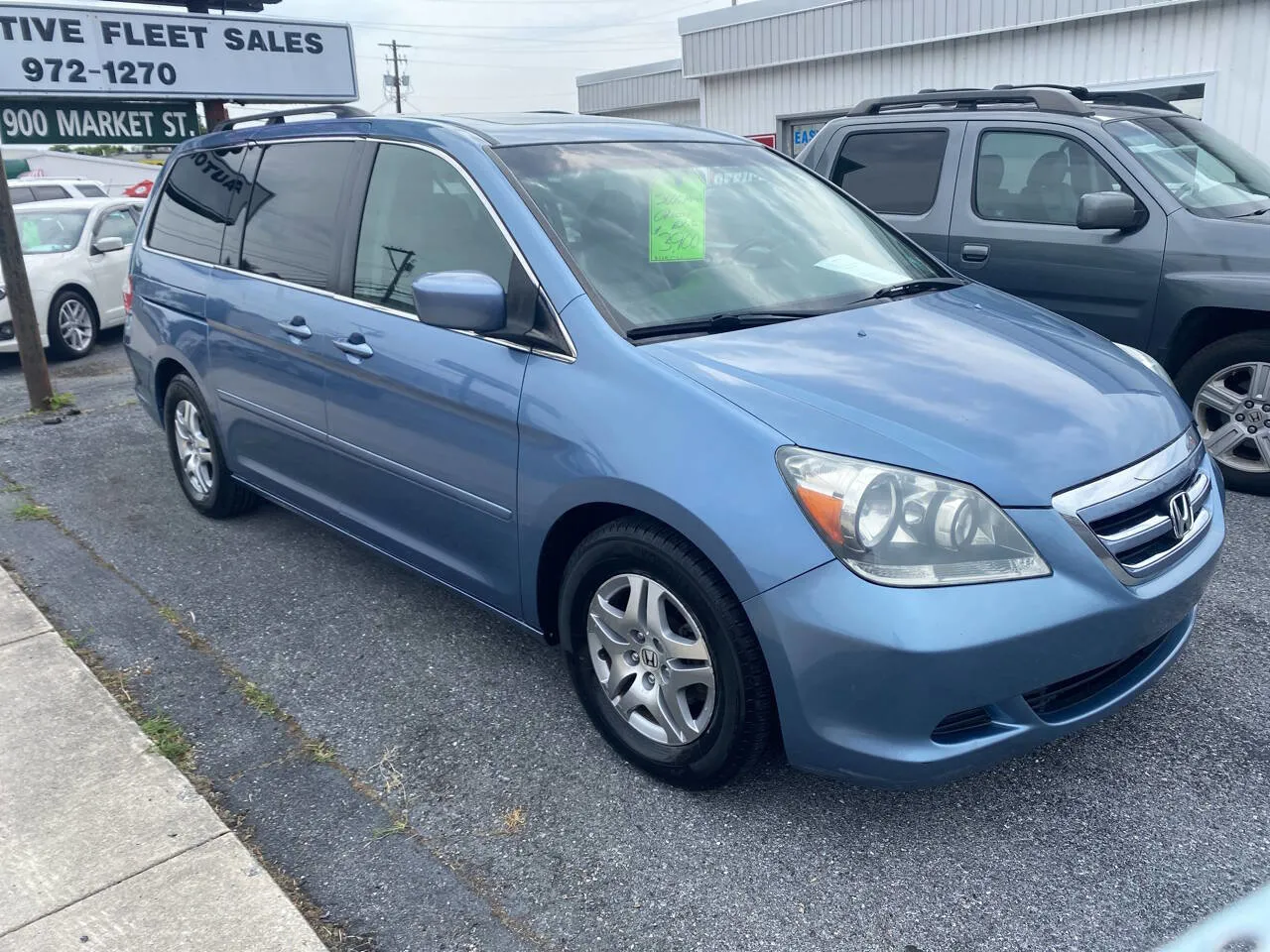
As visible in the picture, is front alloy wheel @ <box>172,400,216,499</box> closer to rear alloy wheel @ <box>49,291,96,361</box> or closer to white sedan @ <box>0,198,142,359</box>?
white sedan @ <box>0,198,142,359</box>

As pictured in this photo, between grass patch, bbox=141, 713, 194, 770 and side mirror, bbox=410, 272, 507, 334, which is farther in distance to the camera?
grass patch, bbox=141, 713, 194, 770

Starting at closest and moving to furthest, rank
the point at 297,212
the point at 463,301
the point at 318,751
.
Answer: the point at 463,301 → the point at 318,751 → the point at 297,212

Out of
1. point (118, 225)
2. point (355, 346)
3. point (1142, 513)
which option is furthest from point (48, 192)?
point (1142, 513)

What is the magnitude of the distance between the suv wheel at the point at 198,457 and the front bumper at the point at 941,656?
3.37 meters

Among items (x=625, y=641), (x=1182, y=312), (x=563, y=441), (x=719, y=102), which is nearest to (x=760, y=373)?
(x=563, y=441)

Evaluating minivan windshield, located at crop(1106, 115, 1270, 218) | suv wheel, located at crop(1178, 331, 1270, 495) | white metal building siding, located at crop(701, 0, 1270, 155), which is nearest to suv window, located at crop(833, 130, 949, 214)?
minivan windshield, located at crop(1106, 115, 1270, 218)

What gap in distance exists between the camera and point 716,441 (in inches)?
101

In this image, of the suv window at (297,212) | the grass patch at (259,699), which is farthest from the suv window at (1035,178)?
the grass patch at (259,699)

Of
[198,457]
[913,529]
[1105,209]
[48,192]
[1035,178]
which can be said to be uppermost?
A: [1035,178]

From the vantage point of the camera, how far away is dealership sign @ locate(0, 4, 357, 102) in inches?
383

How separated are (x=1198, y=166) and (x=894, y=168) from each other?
5.16 ft

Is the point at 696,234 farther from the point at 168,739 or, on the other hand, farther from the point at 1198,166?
the point at 1198,166

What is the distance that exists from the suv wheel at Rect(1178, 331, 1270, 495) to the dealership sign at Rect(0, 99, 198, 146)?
9.82m

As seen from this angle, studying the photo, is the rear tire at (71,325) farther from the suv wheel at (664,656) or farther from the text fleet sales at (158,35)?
the suv wheel at (664,656)
